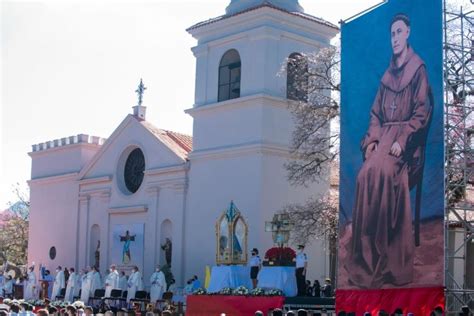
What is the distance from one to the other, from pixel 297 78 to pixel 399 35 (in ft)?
34.1

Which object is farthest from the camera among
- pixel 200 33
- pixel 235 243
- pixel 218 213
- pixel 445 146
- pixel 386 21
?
pixel 200 33

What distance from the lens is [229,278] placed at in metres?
26.0

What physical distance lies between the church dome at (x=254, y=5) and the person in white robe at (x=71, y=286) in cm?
1166

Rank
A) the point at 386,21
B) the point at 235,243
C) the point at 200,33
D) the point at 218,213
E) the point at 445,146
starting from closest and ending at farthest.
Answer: the point at 445,146 < the point at 386,21 < the point at 235,243 < the point at 218,213 < the point at 200,33

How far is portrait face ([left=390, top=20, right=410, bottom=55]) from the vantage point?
2011cm

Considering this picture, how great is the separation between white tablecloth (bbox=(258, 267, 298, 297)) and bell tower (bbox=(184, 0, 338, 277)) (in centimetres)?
442

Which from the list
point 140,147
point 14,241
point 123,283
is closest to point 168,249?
point 123,283

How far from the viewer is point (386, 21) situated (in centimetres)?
2091

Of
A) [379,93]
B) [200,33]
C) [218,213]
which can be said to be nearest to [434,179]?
[379,93]

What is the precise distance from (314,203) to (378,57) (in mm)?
8205

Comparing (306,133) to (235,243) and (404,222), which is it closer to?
(235,243)

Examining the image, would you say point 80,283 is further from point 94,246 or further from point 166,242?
point 166,242

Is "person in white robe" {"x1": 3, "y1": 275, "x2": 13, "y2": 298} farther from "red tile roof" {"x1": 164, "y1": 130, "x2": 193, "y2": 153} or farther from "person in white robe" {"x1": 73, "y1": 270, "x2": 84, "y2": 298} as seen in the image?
"red tile roof" {"x1": 164, "y1": 130, "x2": 193, "y2": 153}

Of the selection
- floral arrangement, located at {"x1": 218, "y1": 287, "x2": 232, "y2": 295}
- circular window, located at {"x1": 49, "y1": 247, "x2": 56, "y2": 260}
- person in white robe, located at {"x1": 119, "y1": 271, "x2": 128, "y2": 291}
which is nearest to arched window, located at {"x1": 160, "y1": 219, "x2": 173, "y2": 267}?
person in white robe, located at {"x1": 119, "y1": 271, "x2": 128, "y2": 291}
